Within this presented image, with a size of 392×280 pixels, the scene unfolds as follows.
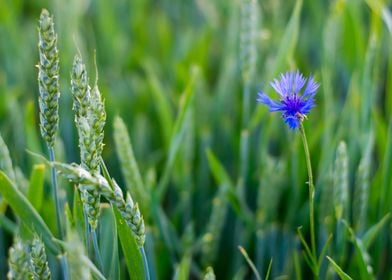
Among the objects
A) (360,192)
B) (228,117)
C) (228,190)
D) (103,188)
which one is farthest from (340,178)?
(228,117)

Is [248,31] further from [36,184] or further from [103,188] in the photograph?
[103,188]

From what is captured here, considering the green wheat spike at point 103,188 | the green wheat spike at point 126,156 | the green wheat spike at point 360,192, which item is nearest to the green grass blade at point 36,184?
the green wheat spike at point 126,156

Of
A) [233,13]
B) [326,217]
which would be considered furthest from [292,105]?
[233,13]

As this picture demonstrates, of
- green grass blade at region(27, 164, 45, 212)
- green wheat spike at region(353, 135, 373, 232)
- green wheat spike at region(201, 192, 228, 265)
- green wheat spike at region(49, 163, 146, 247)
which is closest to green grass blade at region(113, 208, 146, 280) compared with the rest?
green wheat spike at region(49, 163, 146, 247)

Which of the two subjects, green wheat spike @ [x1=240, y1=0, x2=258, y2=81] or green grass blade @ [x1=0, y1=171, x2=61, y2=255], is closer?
green grass blade @ [x1=0, y1=171, x2=61, y2=255]

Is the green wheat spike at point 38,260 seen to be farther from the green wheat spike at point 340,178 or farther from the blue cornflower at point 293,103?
the green wheat spike at point 340,178

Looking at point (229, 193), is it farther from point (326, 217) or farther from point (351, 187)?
point (351, 187)

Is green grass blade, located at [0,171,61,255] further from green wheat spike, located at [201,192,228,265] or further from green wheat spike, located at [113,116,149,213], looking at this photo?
green wheat spike, located at [201,192,228,265]
